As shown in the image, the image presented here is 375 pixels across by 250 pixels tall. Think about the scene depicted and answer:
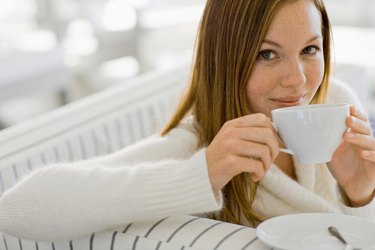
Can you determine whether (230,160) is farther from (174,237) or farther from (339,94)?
(339,94)

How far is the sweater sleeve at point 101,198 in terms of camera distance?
987mm

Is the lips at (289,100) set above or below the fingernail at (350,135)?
above

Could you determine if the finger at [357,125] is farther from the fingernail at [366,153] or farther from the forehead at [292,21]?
the forehead at [292,21]

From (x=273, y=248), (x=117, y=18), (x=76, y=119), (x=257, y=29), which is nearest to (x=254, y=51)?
(x=257, y=29)

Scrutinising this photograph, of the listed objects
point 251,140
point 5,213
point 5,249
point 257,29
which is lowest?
point 5,249

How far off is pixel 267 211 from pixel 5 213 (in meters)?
0.46

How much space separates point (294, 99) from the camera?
1134 mm

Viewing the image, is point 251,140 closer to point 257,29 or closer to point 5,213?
point 257,29

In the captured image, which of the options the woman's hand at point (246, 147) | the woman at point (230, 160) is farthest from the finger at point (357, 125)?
the woman's hand at point (246, 147)

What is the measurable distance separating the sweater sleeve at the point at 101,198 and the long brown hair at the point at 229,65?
7.2 inches

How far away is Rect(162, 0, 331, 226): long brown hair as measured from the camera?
113 centimetres

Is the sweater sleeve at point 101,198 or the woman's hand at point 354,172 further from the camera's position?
the woman's hand at point 354,172

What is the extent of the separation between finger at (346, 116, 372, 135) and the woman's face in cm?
15

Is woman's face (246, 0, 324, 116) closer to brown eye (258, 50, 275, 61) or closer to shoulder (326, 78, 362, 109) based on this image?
brown eye (258, 50, 275, 61)
